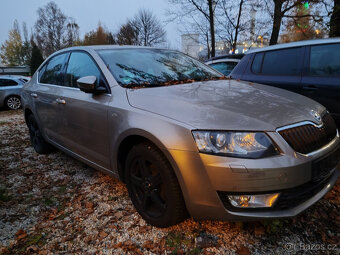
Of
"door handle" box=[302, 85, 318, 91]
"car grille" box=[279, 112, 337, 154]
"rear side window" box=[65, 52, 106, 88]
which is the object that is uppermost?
"rear side window" box=[65, 52, 106, 88]

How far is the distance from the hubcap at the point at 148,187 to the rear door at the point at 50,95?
148 centimetres

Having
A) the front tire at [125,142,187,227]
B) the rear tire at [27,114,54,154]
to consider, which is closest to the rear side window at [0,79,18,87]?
the rear tire at [27,114,54,154]

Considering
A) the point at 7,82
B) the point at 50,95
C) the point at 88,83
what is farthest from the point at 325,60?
the point at 7,82

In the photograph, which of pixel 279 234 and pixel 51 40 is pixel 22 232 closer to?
pixel 279 234

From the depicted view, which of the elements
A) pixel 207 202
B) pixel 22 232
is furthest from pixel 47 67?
pixel 207 202

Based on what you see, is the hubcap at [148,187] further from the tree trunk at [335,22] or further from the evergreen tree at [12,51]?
the evergreen tree at [12,51]

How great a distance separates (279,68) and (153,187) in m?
2.85

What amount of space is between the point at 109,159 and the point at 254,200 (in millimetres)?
1420

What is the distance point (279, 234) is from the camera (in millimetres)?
2062

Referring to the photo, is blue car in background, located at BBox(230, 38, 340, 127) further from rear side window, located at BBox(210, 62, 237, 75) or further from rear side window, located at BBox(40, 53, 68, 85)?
rear side window, located at BBox(40, 53, 68, 85)

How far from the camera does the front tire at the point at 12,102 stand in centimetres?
1154

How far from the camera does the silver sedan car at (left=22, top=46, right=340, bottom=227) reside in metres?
1.64

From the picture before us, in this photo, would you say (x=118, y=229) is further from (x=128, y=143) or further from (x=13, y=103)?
(x=13, y=103)

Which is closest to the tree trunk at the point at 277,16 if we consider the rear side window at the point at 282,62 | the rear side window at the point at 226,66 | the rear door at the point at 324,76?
the rear side window at the point at 226,66
